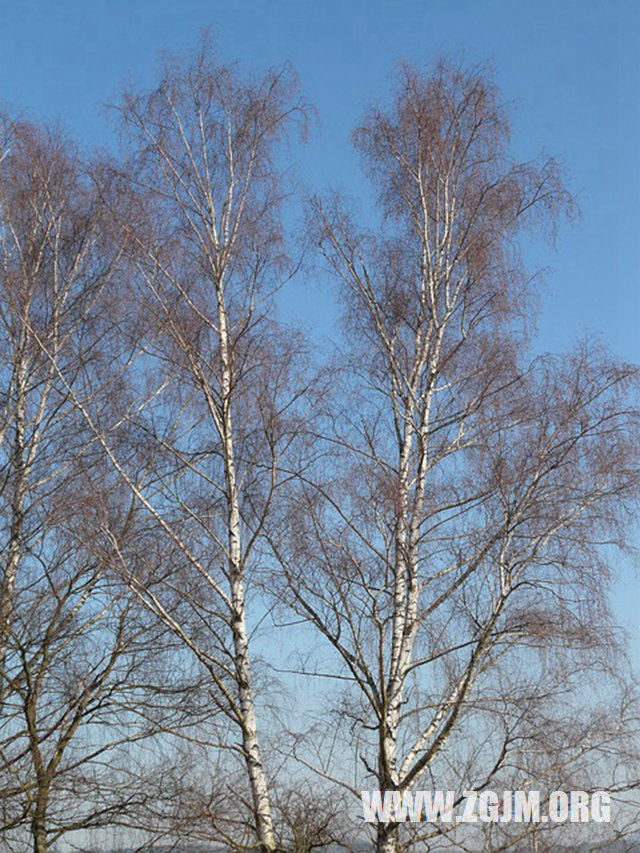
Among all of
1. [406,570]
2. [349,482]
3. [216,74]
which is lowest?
[406,570]

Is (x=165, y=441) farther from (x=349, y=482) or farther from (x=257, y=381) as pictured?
(x=349, y=482)

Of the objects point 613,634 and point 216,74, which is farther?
point 216,74

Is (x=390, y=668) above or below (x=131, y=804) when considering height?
above

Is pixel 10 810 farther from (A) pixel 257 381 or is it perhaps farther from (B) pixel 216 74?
(B) pixel 216 74

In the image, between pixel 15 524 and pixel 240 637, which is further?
pixel 15 524

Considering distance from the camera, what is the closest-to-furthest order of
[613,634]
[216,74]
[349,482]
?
[613,634] < [349,482] < [216,74]

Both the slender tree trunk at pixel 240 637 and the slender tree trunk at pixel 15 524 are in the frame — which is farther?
A: the slender tree trunk at pixel 15 524

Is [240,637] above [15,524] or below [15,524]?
below

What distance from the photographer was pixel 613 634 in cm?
1155

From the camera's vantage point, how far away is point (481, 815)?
37.9 ft

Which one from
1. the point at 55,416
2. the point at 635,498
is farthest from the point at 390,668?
the point at 55,416

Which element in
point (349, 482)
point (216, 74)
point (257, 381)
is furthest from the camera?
point (216, 74)

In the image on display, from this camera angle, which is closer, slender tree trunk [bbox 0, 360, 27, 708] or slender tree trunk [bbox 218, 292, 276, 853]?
slender tree trunk [bbox 218, 292, 276, 853]

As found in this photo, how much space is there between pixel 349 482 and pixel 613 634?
307 cm
